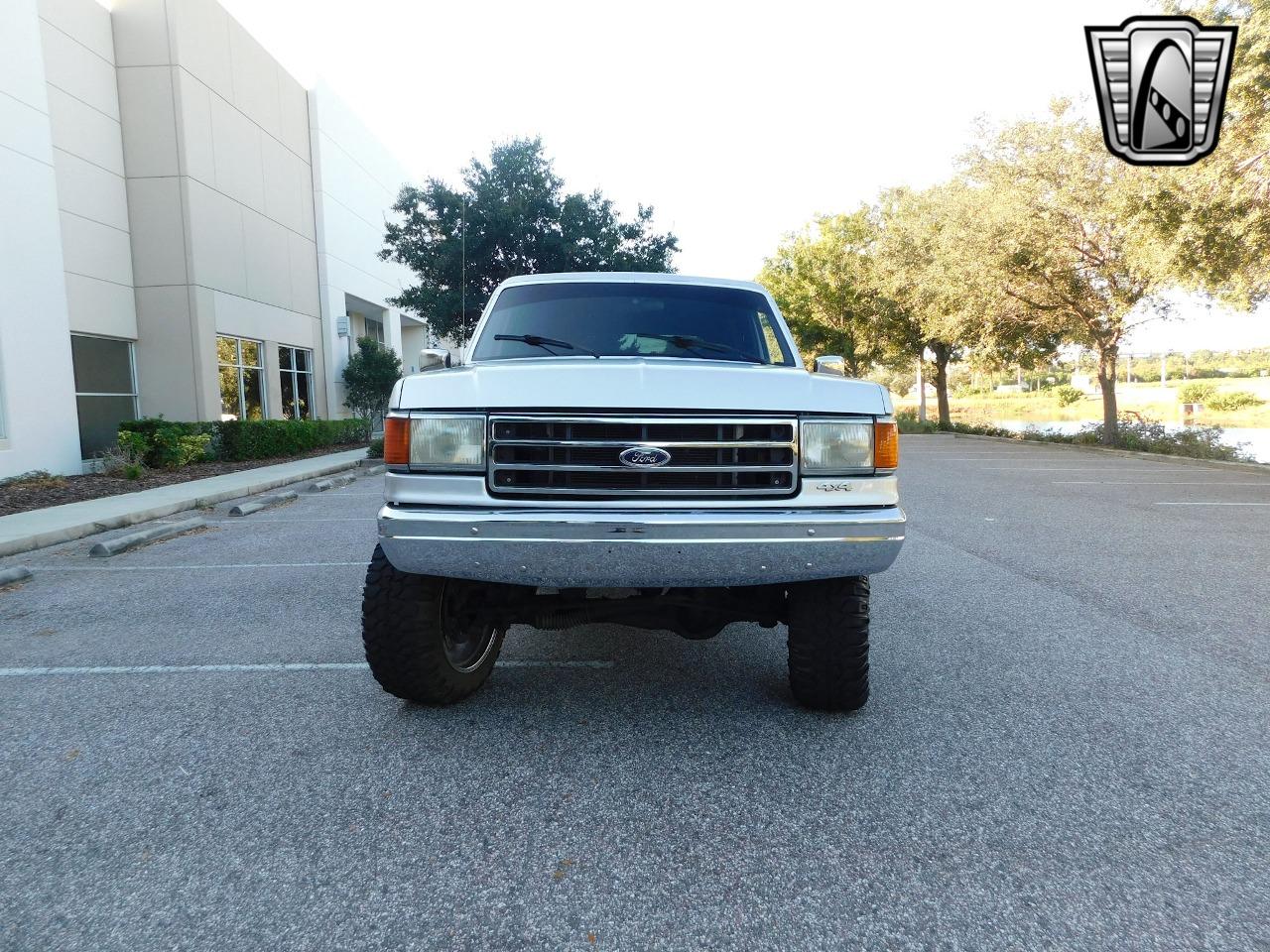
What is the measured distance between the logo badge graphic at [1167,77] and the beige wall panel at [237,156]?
1775cm

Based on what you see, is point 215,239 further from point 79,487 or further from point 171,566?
point 171,566

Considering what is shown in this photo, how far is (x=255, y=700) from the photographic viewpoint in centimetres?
383

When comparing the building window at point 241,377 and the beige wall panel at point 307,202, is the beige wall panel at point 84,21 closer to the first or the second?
the building window at point 241,377

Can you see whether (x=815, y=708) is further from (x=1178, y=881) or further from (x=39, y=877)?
(x=39, y=877)

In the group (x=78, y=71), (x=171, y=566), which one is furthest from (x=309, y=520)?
(x=78, y=71)

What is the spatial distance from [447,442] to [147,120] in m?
18.2

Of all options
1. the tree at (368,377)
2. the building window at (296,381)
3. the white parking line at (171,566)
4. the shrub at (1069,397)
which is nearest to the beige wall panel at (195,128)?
the building window at (296,381)

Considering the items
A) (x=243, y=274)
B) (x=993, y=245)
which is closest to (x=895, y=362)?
(x=993, y=245)

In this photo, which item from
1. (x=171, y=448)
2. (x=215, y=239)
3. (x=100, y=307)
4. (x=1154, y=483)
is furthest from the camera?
(x=215, y=239)

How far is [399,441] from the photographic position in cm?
320

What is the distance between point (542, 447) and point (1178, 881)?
2.45 meters

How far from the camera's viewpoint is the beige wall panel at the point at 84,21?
584 inches

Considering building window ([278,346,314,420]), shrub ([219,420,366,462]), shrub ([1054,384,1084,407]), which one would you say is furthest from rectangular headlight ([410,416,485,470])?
shrub ([1054,384,1084,407])

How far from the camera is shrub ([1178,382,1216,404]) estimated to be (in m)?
47.2
